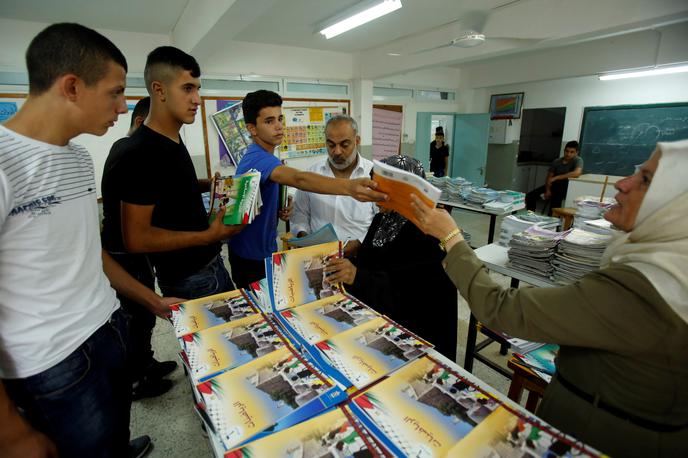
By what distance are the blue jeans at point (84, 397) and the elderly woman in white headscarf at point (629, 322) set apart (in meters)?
1.05

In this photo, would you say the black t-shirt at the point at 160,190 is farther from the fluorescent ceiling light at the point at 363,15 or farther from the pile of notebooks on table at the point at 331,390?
the fluorescent ceiling light at the point at 363,15

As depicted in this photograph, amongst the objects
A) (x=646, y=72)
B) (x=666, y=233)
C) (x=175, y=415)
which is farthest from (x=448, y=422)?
(x=646, y=72)

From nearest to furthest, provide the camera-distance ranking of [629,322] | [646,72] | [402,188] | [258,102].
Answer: [629,322]
[402,188]
[258,102]
[646,72]

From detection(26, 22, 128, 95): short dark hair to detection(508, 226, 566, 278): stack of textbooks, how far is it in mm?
1926

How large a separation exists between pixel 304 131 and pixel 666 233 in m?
5.04

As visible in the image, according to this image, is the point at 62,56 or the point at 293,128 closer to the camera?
the point at 62,56

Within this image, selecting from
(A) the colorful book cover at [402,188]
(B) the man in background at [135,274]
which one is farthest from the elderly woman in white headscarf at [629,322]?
(B) the man in background at [135,274]

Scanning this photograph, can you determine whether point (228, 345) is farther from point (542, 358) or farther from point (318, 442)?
point (542, 358)

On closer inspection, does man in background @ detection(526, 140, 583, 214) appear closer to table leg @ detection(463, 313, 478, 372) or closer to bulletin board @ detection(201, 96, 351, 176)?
bulletin board @ detection(201, 96, 351, 176)

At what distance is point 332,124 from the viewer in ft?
7.02

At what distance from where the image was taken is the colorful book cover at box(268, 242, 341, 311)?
1.16m

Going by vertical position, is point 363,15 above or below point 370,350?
above

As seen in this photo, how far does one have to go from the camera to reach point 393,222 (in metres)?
1.46

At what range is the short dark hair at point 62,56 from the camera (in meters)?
0.81
